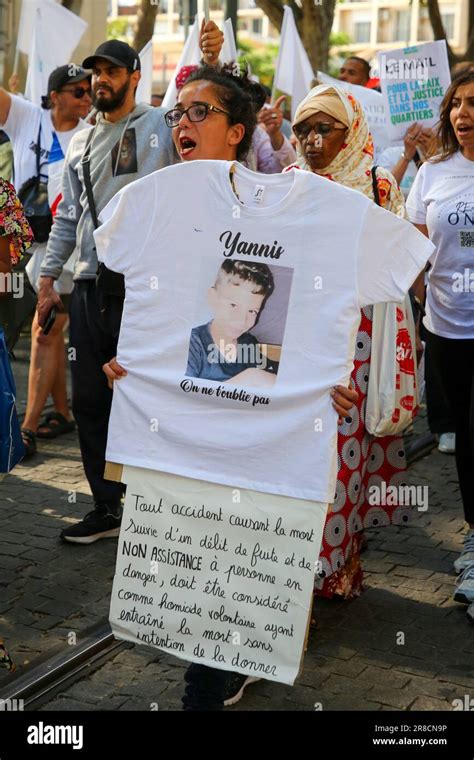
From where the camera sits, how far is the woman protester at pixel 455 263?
4820 mm

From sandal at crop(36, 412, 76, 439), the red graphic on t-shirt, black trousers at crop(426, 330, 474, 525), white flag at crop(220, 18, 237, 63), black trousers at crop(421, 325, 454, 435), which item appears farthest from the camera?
white flag at crop(220, 18, 237, 63)

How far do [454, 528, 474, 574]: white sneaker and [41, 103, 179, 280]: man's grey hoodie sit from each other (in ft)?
7.12

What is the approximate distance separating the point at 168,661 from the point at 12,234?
1741 mm

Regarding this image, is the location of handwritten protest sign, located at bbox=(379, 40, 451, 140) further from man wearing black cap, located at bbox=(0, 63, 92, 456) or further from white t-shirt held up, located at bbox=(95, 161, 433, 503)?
white t-shirt held up, located at bbox=(95, 161, 433, 503)

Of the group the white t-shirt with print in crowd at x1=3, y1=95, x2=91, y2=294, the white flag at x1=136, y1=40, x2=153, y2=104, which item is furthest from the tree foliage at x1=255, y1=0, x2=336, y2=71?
the white t-shirt with print in crowd at x1=3, y1=95, x2=91, y2=294

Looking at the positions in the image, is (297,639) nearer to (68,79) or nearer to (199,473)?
(199,473)

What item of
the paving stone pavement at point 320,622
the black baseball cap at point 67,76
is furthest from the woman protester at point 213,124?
the black baseball cap at point 67,76

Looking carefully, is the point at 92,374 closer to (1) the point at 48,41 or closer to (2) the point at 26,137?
(2) the point at 26,137

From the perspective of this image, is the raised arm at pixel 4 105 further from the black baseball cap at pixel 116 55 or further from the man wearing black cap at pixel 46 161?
the black baseball cap at pixel 116 55

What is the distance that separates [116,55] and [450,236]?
1762 mm

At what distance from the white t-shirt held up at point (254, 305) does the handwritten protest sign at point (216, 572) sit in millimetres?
76

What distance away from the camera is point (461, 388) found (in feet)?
16.6

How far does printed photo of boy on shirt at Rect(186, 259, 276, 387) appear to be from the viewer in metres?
3.55

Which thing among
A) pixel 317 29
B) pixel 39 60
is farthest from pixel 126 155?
pixel 317 29
